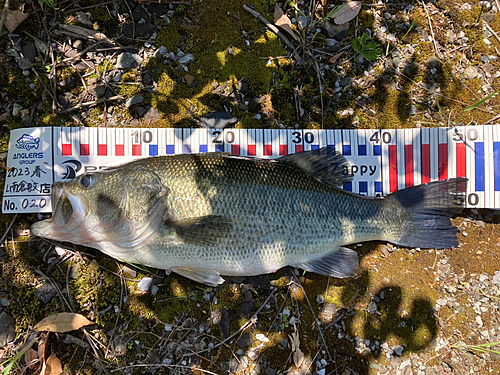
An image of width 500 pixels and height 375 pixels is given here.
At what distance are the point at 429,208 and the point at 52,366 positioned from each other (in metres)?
4.22

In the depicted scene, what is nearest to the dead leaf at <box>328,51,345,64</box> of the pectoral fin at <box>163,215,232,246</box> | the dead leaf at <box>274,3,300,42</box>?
the dead leaf at <box>274,3,300,42</box>

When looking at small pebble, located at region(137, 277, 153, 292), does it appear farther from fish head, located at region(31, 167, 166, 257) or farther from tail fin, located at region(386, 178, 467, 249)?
tail fin, located at region(386, 178, 467, 249)

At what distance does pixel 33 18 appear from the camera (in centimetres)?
347

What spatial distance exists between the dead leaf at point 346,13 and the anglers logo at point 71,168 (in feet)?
11.2

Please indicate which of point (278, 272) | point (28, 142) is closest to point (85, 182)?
point (28, 142)

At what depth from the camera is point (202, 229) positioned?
274 cm

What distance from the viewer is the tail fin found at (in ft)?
10.7

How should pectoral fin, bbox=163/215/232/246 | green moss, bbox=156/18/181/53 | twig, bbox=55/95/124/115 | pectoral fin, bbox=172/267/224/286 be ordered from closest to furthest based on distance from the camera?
pectoral fin, bbox=163/215/232/246 < pectoral fin, bbox=172/267/224/286 < twig, bbox=55/95/124/115 < green moss, bbox=156/18/181/53

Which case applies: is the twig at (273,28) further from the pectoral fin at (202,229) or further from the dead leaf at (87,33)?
the pectoral fin at (202,229)

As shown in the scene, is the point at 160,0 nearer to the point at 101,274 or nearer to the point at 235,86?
the point at 235,86

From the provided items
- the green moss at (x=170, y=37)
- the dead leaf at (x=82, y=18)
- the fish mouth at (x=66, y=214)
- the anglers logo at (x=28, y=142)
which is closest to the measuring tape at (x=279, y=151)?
the anglers logo at (x=28, y=142)

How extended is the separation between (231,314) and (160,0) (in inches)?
145

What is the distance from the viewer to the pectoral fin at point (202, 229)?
272 cm

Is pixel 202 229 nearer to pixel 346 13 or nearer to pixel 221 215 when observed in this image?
pixel 221 215
